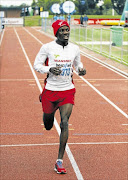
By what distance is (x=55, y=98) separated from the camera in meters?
6.72

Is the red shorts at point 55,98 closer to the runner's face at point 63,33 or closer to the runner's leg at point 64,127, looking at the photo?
the runner's leg at point 64,127

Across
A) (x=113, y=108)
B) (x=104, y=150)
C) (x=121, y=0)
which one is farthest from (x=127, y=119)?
(x=121, y=0)

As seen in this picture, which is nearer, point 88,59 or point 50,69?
point 50,69

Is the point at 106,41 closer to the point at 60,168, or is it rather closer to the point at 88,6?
the point at 60,168

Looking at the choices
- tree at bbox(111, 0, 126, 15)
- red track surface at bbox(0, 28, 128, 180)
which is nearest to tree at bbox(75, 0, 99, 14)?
tree at bbox(111, 0, 126, 15)

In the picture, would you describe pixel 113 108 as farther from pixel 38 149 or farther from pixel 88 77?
pixel 88 77

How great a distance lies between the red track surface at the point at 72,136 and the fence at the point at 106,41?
5.60 metres

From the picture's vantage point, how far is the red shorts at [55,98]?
21.9 feet

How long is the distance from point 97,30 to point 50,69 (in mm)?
21124

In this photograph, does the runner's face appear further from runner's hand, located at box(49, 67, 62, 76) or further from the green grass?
the green grass

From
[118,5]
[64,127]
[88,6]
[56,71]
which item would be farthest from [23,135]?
[118,5]

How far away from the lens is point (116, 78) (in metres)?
17.1

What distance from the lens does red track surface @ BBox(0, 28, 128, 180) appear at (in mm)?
6949

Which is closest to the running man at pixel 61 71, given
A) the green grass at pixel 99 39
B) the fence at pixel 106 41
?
the fence at pixel 106 41
